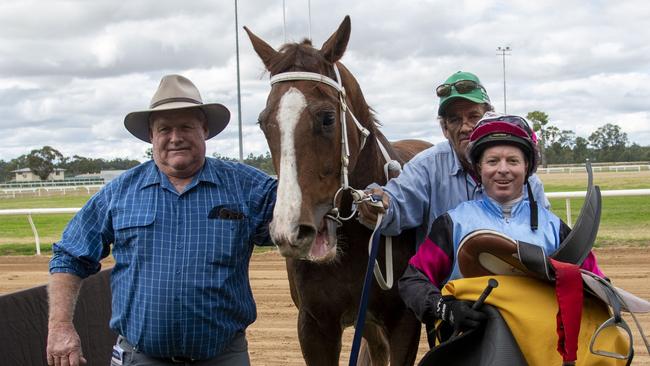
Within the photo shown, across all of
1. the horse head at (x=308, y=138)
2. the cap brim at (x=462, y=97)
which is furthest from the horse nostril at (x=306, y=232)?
the cap brim at (x=462, y=97)

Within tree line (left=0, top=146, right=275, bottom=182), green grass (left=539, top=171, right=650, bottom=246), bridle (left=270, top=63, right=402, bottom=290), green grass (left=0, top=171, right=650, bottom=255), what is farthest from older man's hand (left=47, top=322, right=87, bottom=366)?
tree line (left=0, top=146, right=275, bottom=182)

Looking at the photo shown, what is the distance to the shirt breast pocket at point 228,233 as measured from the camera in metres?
2.92

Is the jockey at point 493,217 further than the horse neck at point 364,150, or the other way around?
the horse neck at point 364,150

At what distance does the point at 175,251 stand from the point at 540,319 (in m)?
1.52

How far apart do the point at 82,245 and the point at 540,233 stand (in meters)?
1.98

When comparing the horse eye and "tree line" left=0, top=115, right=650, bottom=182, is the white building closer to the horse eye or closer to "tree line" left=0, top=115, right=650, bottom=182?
"tree line" left=0, top=115, right=650, bottom=182

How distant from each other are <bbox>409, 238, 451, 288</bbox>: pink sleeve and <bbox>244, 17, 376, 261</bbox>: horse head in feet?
1.19

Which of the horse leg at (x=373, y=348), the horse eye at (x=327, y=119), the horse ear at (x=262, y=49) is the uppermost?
the horse ear at (x=262, y=49)

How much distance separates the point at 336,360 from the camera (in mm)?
3594

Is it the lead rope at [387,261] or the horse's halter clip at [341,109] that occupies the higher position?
the horse's halter clip at [341,109]

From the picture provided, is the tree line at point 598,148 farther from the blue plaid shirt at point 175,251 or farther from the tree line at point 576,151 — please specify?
the blue plaid shirt at point 175,251

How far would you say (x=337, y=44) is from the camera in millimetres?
3010

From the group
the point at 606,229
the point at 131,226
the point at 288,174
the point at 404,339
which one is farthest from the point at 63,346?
the point at 606,229

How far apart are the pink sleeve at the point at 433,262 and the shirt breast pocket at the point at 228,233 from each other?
0.82 meters
